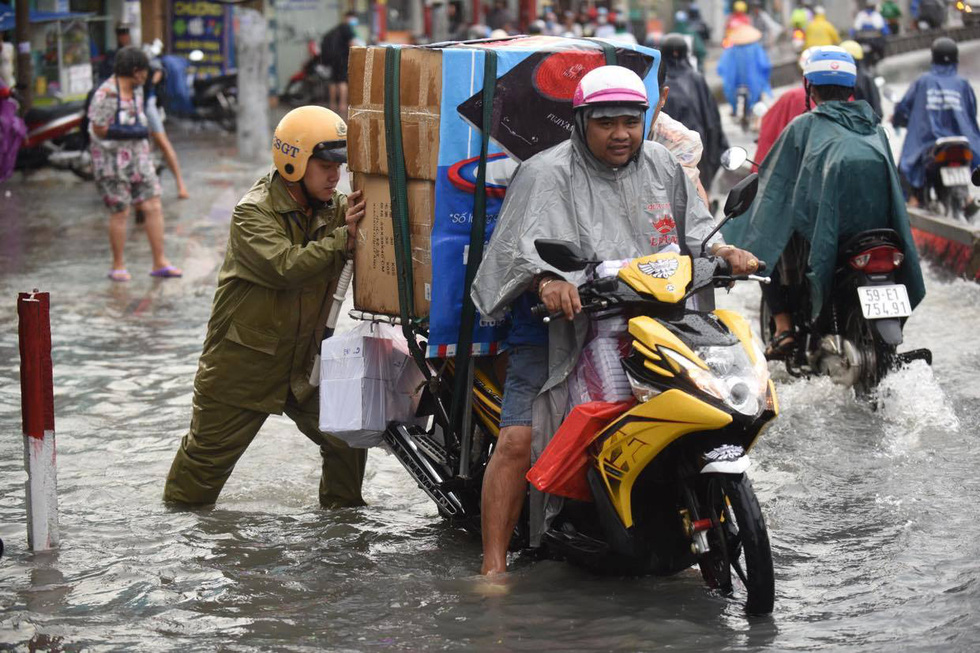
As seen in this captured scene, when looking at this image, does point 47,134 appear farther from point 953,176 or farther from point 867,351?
point 867,351

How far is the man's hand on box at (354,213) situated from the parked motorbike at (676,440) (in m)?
0.88

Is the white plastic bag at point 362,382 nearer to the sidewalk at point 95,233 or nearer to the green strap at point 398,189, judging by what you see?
the green strap at point 398,189

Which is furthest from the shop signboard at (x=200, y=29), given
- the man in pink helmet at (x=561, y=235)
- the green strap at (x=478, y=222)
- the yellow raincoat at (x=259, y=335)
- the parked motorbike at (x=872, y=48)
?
the man in pink helmet at (x=561, y=235)

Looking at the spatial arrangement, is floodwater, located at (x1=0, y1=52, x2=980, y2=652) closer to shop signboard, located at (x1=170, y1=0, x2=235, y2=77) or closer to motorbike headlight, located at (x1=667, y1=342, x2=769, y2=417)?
motorbike headlight, located at (x1=667, y1=342, x2=769, y2=417)

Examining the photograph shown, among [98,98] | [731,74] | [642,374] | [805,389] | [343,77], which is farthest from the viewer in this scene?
[343,77]

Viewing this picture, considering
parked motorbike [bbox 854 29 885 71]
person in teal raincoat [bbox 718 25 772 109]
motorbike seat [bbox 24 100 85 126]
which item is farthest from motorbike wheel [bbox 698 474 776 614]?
parked motorbike [bbox 854 29 885 71]

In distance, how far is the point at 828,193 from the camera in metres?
7.22

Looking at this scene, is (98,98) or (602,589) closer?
(602,589)

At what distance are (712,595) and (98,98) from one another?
786 cm

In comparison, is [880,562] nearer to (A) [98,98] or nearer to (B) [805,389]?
(B) [805,389]

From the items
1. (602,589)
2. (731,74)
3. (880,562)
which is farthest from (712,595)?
(731,74)

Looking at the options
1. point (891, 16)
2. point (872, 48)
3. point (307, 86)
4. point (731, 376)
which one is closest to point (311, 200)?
point (731, 376)

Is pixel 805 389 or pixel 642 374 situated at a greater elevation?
pixel 642 374

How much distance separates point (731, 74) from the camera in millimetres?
23969
